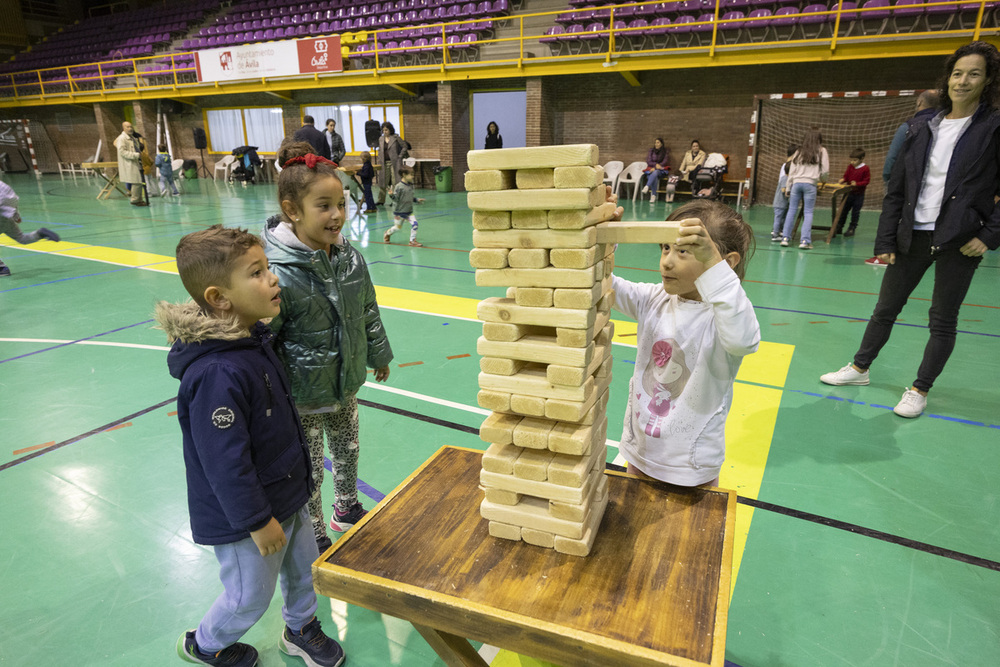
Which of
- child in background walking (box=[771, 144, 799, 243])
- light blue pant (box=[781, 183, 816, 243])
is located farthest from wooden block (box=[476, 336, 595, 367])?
child in background walking (box=[771, 144, 799, 243])

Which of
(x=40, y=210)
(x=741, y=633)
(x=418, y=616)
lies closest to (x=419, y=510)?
(x=418, y=616)

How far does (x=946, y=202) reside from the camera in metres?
3.18

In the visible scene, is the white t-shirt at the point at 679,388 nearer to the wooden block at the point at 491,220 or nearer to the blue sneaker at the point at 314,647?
the wooden block at the point at 491,220

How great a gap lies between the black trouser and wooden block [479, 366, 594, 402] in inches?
122

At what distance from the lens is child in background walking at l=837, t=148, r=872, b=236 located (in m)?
8.82

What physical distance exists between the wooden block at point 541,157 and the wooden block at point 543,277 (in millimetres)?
198

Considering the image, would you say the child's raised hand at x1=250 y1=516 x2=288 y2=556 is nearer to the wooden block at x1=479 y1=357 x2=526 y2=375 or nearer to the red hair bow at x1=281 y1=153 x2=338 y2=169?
the wooden block at x1=479 y1=357 x2=526 y2=375

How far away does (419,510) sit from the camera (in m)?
1.61

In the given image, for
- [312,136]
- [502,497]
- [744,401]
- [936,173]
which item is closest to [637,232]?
[502,497]

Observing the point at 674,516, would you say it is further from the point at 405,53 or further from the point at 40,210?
the point at 405,53

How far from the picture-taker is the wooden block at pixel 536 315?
1.27 meters

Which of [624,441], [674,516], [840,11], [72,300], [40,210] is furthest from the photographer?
[40,210]

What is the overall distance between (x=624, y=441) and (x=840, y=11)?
12130 mm

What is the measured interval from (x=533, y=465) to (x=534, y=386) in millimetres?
193
